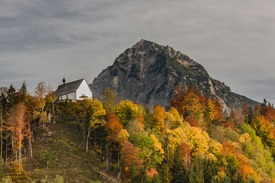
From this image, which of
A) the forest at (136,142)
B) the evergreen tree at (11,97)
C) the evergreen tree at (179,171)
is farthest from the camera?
the evergreen tree at (11,97)

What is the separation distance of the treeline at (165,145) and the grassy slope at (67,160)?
3.14 meters

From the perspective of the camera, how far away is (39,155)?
340 ft

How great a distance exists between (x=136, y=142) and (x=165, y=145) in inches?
460

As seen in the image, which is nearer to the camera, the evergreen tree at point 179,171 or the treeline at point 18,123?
the treeline at point 18,123

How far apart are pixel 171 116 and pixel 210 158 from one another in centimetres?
2385

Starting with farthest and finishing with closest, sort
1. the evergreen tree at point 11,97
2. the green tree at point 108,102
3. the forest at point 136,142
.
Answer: the green tree at point 108,102 < the evergreen tree at point 11,97 < the forest at point 136,142

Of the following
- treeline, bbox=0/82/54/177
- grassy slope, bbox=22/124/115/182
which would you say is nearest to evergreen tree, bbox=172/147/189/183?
grassy slope, bbox=22/124/115/182

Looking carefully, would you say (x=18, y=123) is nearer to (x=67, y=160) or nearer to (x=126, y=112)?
(x=67, y=160)

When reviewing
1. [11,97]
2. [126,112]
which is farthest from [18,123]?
[126,112]

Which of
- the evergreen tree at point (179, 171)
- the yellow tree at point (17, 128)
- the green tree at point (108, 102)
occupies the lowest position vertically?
the evergreen tree at point (179, 171)

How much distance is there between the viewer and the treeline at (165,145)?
346 feet

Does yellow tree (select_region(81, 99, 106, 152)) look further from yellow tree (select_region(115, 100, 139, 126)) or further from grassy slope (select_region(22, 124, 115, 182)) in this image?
yellow tree (select_region(115, 100, 139, 126))

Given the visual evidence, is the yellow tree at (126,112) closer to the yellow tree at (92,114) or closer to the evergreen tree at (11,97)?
the yellow tree at (92,114)

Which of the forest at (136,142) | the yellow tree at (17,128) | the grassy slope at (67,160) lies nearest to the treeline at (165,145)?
the forest at (136,142)
